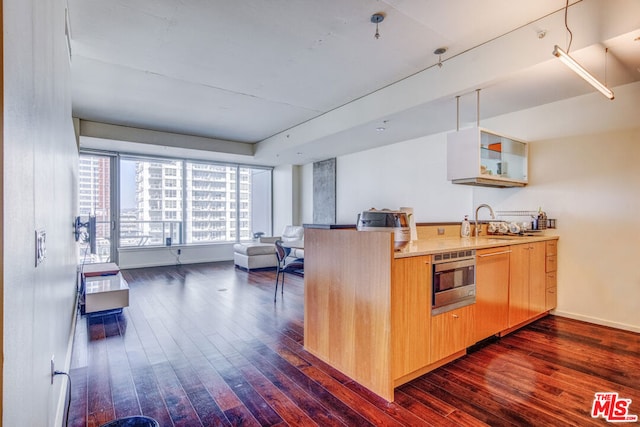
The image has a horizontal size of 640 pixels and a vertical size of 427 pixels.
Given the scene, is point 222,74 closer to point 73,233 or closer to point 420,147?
point 73,233

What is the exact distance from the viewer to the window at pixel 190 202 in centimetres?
736

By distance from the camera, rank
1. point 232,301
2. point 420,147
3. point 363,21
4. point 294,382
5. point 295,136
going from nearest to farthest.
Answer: point 294,382 < point 363,21 < point 232,301 < point 420,147 < point 295,136

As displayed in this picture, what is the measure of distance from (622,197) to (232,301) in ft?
15.6

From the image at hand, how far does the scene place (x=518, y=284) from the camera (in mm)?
3238

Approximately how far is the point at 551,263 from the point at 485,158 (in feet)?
4.93

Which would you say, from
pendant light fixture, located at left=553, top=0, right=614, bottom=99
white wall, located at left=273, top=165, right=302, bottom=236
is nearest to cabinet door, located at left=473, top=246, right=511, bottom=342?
pendant light fixture, located at left=553, top=0, right=614, bottom=99

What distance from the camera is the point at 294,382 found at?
2.33 metres

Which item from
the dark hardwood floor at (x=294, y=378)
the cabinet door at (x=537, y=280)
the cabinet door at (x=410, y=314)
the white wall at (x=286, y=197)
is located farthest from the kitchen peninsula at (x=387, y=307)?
the white wall at (x=286, y=197)

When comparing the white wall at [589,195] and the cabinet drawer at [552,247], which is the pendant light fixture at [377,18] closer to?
the white wall at [589,195]

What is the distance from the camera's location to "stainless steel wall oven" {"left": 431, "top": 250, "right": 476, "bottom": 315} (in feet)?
7.80

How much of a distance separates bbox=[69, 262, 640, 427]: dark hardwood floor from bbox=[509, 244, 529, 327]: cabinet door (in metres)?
0.21

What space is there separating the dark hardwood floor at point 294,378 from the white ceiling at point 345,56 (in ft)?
8.56

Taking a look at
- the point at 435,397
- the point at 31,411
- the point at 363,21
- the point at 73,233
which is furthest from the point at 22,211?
the point at 73,233

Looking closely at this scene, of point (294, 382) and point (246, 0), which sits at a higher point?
point (246, 0)
